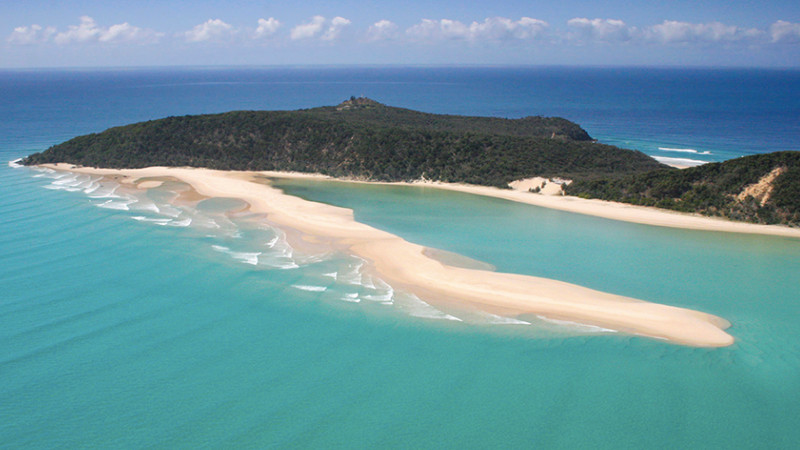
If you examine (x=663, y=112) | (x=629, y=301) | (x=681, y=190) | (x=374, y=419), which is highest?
(x=663, y=112)

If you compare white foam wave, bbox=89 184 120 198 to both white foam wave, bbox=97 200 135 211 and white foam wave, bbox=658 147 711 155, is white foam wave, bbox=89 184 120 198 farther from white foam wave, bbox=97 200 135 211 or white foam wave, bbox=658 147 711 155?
white foam wave, bbox=658 147 711 155

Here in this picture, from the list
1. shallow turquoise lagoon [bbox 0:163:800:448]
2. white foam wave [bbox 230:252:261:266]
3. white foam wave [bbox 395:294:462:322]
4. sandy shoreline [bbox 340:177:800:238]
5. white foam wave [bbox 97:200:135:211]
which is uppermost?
sandy shoreline [bbox 340:177:800:238]

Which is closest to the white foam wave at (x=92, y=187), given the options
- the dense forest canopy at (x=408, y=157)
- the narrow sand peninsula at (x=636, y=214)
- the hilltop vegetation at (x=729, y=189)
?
the dense forest canopy at (x=408, y=157)

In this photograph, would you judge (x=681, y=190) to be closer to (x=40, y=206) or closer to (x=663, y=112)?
(x=40, y=206)

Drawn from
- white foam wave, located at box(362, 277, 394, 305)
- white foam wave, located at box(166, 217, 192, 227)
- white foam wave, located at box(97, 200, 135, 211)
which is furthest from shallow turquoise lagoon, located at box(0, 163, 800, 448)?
white foam wave, located at box(97, 200, 135, 211)

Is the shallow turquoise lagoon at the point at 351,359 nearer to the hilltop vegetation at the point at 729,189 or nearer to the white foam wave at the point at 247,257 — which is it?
the white foam wave at the point at 247,257

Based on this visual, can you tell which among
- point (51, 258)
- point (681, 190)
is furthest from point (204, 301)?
point (681, 190)
